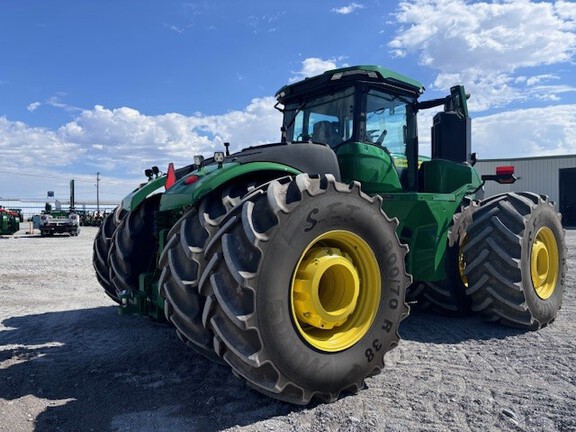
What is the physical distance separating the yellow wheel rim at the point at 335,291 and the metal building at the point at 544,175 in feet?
107

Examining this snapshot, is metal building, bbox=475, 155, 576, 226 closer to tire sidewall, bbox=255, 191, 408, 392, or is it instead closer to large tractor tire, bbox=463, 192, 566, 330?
large tractor tire, bbox=463, 192, 566, 330

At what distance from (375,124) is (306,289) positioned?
2375mm

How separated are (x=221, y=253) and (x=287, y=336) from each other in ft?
2.15

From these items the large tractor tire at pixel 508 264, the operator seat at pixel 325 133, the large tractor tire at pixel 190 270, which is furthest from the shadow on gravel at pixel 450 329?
the large tractor tire at pixel 190 270

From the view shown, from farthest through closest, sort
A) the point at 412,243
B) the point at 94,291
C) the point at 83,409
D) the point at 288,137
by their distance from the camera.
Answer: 1. the point at 94,291
2. the point at 288,137
3. the point at 412,243
4. the point at 83,409

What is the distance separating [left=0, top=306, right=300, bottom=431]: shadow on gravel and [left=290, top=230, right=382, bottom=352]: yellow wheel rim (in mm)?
560

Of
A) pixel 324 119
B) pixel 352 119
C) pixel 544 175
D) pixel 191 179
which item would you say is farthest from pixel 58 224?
pixel 544 175

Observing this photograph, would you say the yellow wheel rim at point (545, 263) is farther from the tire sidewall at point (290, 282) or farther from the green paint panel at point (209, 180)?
the green paint panel at point (209, 180)

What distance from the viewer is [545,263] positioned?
19.0ft

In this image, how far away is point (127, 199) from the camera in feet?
16.6

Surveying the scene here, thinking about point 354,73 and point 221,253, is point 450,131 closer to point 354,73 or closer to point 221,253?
point 354,73

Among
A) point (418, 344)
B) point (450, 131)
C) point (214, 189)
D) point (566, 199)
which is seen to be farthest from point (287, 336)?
point (566, 199)

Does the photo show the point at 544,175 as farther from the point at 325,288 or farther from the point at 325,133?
the point at 325,288

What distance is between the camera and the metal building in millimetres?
33594
